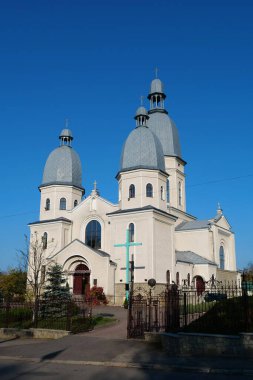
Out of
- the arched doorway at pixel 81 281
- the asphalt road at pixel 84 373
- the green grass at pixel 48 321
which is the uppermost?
the arched doorway at pixel 81 281

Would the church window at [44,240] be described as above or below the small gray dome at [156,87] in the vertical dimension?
below

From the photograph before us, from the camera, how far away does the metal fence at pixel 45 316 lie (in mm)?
19797

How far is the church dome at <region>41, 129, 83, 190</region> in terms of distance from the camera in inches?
1671

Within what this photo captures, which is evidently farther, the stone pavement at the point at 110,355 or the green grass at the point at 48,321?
the green grass at the point at 48,321

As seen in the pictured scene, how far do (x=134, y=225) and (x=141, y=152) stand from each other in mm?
6747

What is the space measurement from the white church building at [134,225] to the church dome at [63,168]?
0.33 feet

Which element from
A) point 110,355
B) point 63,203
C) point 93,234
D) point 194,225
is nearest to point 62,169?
point 63,203

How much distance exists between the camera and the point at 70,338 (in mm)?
17281

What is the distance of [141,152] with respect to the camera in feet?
122

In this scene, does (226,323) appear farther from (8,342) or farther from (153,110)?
(153,110)

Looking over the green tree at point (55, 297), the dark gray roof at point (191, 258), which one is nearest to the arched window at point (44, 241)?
the dark gray roof at point (191, 258)

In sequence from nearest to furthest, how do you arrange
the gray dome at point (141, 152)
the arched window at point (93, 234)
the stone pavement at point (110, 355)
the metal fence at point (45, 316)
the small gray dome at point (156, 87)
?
the stone pavement at point (110, 355) < the metal fence at point (45, 316) < the gray dome at point (141, 152) < the arched window at point (93, 234) < the small gray dome at point (156, 87)

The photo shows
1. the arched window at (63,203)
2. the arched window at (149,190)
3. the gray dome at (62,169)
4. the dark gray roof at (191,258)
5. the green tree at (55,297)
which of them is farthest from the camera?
the gray dome at (62,169)

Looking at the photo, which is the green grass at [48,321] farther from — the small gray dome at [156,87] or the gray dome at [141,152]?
the small gray dome at [156,87]
